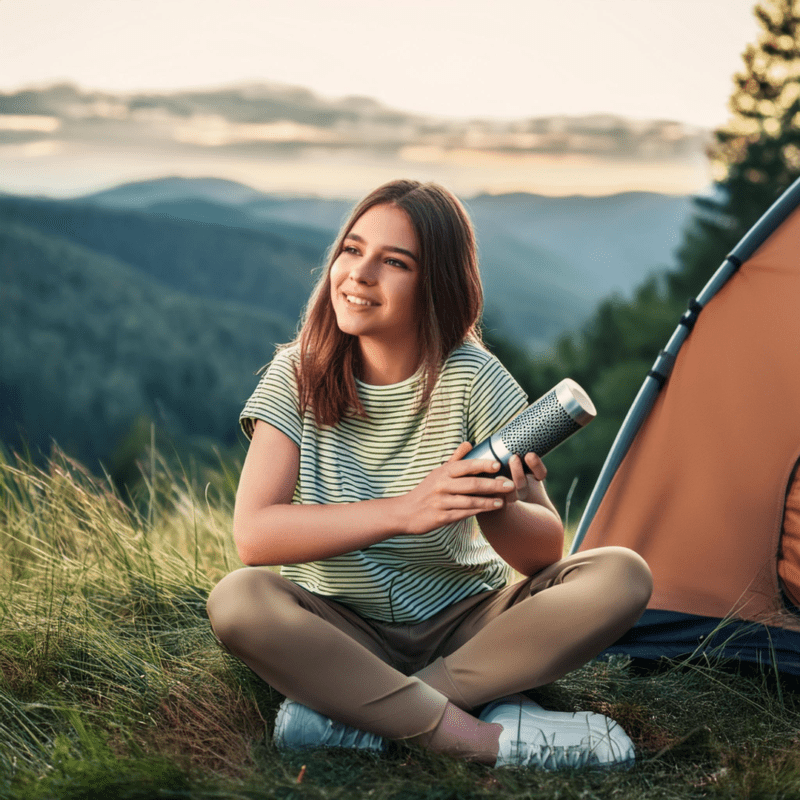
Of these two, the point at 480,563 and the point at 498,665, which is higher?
the point at 480,563

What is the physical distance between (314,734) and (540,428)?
0.76m

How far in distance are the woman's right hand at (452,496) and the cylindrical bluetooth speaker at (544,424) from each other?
0.04 meters

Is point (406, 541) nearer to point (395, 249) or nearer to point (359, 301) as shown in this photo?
point (359, 301)

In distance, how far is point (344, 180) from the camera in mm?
63656

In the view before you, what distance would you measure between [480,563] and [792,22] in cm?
3039

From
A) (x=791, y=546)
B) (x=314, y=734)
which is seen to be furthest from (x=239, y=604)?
(x=791, y=546)

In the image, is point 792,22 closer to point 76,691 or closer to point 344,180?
point 76,691

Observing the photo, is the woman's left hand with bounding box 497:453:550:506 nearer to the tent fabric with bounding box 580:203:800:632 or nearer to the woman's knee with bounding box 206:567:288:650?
the woman's knee with bounding box 206:567:288:650

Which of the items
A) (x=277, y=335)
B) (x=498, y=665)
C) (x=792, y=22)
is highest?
(x=792, y=22)

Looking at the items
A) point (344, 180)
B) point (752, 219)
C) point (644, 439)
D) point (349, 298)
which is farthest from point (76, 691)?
point (344, 180)

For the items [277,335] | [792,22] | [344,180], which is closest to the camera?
[792,22]

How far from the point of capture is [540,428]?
164cm

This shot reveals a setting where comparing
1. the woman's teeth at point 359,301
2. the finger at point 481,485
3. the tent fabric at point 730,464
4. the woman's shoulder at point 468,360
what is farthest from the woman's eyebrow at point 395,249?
the tent fabric at point 730,464

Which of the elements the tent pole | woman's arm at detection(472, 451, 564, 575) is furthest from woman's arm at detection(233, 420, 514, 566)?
the tent pole
